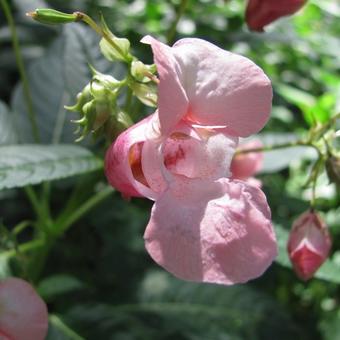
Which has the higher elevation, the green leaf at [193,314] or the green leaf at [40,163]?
the green leaf at [40,163]

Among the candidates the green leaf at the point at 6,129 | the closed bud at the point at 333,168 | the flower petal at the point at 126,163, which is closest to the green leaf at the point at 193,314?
the green leaf at the point at 6,129

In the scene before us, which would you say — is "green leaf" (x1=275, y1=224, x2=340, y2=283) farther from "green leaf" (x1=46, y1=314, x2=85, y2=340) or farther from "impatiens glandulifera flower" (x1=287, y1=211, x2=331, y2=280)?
"green leaf" (x1=46, y1=314, x2=85, y2=340)

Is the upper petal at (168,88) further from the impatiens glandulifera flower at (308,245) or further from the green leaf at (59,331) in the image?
the green leaf at (59,331)

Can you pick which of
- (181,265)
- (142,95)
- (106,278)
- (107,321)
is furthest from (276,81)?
(181,265)

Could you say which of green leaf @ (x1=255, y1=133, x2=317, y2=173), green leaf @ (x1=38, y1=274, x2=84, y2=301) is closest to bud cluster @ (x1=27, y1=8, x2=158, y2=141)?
Answer: green leaf @ (x1=38, y1=274, x2=84, y2=301)

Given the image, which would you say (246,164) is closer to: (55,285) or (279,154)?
(279,154)

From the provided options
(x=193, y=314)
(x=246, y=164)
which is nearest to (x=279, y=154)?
(x=246, y=164)

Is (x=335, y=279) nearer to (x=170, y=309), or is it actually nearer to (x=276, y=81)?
(x=170, y=309)
